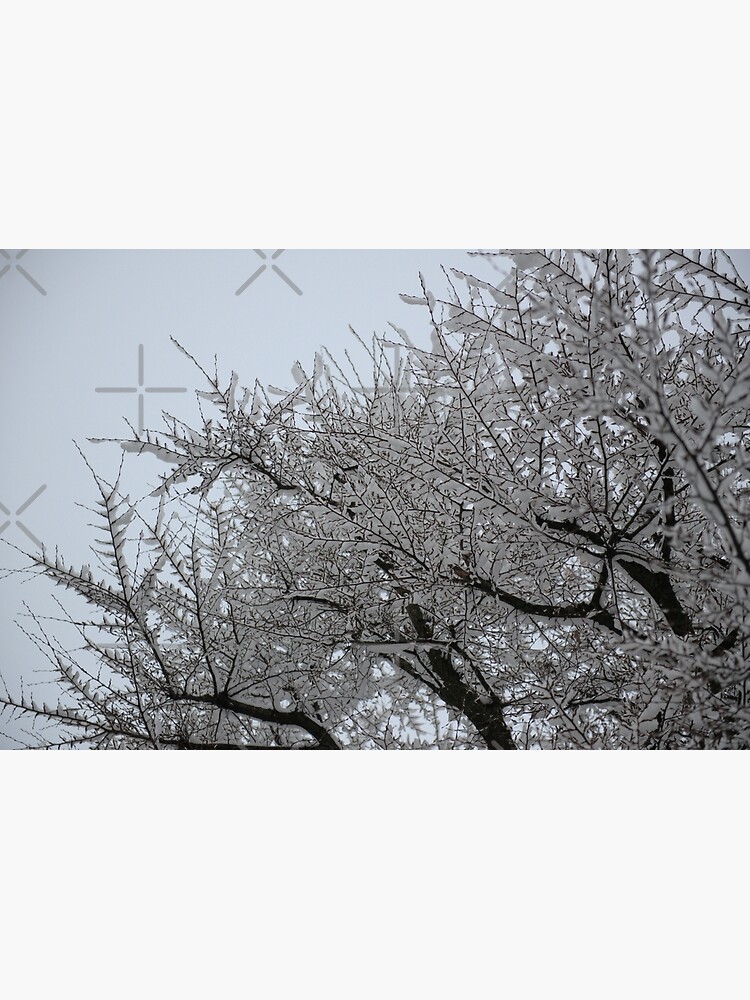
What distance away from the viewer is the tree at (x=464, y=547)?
1.76 metres

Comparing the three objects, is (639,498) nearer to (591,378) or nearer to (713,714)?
(591,378)

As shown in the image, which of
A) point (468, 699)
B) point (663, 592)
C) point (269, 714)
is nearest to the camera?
point (663, 592)

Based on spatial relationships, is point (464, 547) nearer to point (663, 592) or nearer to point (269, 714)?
point (663, 592)

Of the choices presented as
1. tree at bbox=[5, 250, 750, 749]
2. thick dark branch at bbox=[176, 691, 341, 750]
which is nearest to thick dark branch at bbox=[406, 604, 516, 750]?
tree at bbox=[5, 250, 750, 749]

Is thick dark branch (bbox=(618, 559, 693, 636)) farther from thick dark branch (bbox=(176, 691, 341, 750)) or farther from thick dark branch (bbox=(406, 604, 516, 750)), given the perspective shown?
thick dark branch (bbox=(176, 691, 341, 750))

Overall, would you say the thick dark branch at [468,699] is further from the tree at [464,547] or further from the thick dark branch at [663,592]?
the thick dark branch at [663,592]

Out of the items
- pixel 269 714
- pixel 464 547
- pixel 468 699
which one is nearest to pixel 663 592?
pixel 464 547

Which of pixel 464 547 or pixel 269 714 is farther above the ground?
pixel 464 547

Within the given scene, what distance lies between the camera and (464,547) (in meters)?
1.89

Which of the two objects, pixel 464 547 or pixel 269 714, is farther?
pixel 269 714

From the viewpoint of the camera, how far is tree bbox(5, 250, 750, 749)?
5.79 feet

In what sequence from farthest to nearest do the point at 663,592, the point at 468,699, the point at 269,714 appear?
the point at 269,714, the point at 468,699, the point at 663,592

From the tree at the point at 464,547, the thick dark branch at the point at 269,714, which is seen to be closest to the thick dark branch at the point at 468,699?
the tree at the point at 464,547
